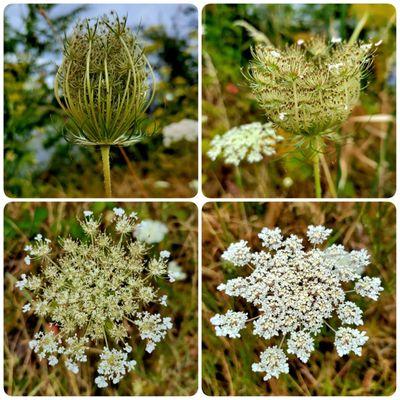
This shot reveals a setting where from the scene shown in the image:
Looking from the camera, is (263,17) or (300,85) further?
(263,17)

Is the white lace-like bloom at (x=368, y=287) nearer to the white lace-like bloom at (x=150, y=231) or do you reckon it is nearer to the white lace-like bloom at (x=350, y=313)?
the white lace-like bloom at (x=350, y=313)

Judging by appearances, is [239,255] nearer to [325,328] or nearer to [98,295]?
[325,328]

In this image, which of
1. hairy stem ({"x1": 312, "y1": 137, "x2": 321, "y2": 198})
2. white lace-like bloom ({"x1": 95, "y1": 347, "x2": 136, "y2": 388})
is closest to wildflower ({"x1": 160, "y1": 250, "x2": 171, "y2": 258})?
white lace-like bloom ({"x1": 95, "y1": 347, "x2": 136, "y2": 388})

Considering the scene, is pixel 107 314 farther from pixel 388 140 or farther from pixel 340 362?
pixel 388 140

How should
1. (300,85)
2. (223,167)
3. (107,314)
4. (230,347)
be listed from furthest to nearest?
(223,167), (230,347), (107,314), (300,85)

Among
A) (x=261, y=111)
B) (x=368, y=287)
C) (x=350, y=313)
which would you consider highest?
(x=261, y=111)

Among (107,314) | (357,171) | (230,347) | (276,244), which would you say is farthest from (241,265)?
(357,171)

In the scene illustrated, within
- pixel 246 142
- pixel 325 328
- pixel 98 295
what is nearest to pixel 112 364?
pixel 98 295
